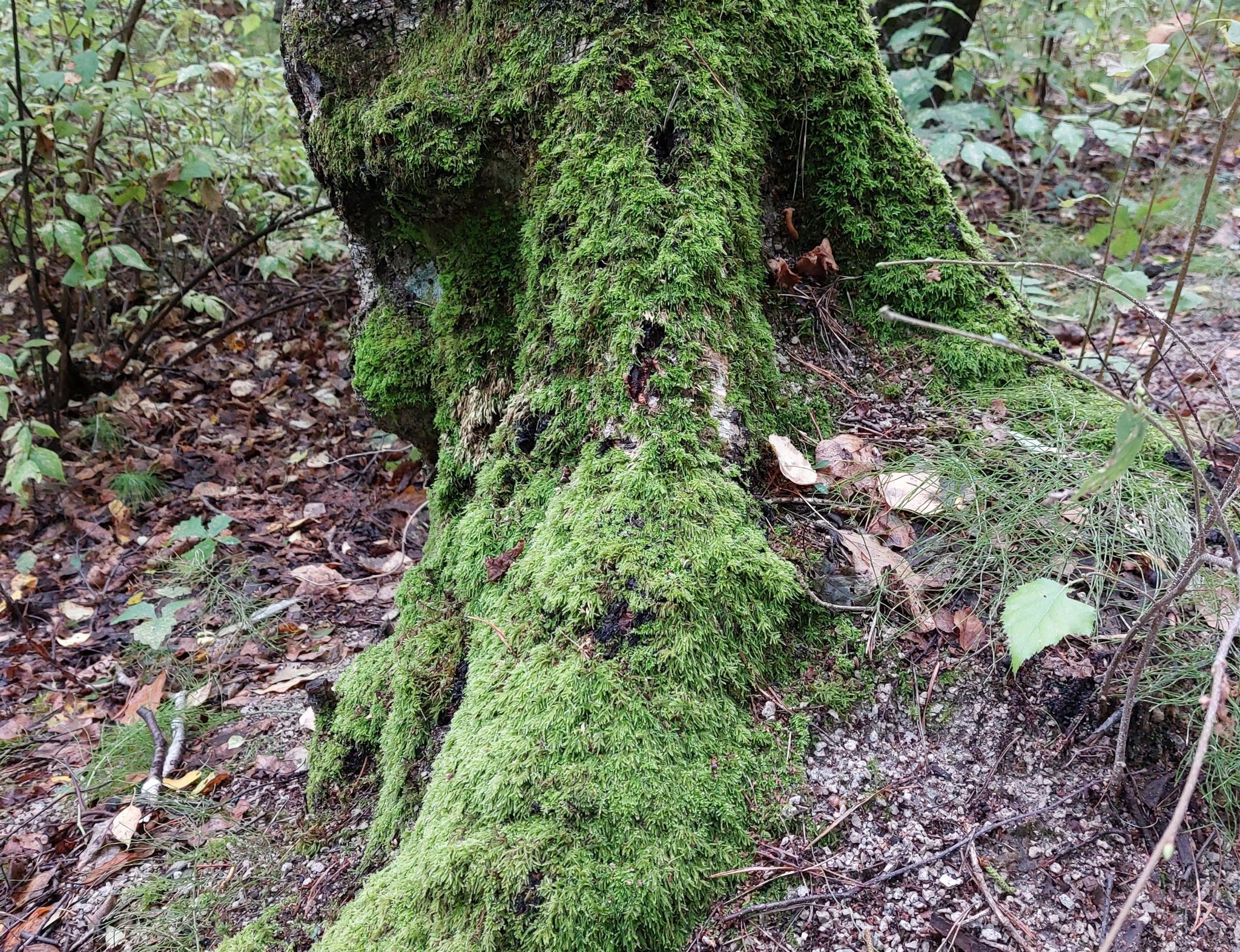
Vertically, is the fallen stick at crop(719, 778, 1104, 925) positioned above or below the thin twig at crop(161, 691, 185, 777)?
above

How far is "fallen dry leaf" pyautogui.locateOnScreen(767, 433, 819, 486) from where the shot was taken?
6.09 ft

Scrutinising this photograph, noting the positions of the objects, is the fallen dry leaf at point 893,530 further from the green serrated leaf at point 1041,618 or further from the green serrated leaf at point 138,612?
the green serrated leaf at point 138,612

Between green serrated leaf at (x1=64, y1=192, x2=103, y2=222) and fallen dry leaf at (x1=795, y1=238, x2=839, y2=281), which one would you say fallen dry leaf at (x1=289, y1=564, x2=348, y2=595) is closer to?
green serrated leaf at (x1=64, y1=192, x2=103, y2=222)

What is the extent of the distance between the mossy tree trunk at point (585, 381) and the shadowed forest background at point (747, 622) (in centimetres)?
1

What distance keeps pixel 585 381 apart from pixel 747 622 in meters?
0.72

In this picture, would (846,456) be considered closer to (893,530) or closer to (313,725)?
(893,530)

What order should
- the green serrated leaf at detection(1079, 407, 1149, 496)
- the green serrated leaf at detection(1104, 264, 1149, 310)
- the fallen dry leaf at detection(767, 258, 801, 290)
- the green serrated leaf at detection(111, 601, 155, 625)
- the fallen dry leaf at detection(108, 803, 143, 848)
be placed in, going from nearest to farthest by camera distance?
the green serrated leaf at detection(1079, 407, 1149, 496) → the fallen dry leaf at detection(767, 258, 801, 290) → the green serrated leaf at detection(1104, 264, 1149, 310) → the fallen dry leaf at detection(108, 803, 143, 848) → the green serrated leaf at detection(111, 601, 155, 625)

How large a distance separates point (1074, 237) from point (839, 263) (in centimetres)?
370

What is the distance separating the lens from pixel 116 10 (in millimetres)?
5281

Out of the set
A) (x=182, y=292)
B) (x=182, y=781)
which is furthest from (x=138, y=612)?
(x=182, y=292)

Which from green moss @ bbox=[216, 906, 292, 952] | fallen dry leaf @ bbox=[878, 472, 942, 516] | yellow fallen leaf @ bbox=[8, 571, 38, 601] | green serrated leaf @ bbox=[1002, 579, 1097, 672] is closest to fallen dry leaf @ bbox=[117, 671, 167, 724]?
yellow fallen leaf @ bbox=[8, 571, 38, 601]

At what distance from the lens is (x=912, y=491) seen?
1.84 metres

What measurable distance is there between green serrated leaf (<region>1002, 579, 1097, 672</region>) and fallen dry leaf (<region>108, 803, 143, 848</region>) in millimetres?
2759

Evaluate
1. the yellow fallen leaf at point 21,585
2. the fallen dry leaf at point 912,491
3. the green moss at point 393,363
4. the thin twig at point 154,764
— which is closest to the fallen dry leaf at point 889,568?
the fallen dry leaf at point 912,491
